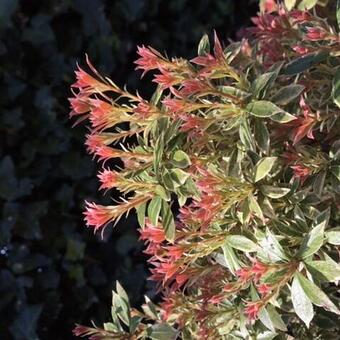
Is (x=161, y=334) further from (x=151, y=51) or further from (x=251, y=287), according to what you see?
(x=151, y=51)

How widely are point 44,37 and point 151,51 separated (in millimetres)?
1571

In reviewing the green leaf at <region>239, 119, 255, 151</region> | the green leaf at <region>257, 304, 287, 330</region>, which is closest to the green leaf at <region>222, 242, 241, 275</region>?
the green leaf at <region>257, 304, 287, 330</region>

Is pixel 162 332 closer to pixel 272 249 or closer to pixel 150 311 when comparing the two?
pixel 150 311

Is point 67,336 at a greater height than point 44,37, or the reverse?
point 44,37

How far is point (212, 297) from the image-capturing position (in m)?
1.62

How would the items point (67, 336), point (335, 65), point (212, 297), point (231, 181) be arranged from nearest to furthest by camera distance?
point (231, 181), point (212, 297), point (335, 65), point (67, 336)

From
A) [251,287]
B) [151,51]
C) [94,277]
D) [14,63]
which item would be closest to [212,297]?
[251,287]

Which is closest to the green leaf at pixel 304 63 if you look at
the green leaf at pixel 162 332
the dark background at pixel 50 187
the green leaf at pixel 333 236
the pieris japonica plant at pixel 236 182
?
the pieris japonica plant at pixel 236 182

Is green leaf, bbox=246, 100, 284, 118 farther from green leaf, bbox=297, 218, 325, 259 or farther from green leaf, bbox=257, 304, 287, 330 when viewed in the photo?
green leaf, bbox=257, 304, 287, 330

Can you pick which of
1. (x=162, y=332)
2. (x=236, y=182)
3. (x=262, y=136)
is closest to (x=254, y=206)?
(x=236, y=182)

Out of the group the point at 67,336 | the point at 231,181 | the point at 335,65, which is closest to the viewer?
the point at 231,181

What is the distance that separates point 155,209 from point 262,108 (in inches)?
12.4

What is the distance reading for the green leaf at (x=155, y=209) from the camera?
60.1 inches

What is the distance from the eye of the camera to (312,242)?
4.58ft
